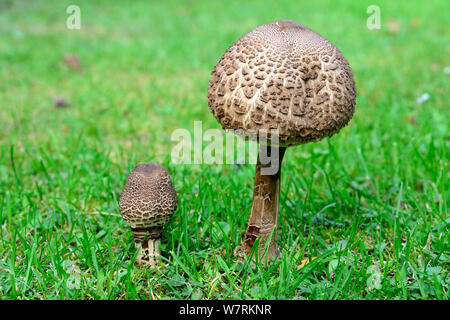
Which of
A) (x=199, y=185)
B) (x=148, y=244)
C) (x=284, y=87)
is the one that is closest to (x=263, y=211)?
(x=199, y=185)

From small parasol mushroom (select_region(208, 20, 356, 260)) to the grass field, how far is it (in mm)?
798

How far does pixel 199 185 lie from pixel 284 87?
124 cm

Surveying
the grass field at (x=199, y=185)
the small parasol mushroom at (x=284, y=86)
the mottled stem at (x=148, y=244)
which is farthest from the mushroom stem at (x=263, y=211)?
the mottled stem at (x=148, y=244)

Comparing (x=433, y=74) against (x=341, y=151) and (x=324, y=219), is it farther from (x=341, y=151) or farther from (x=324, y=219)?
(x=324, y=219)

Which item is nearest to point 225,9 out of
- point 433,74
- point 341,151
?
point 433,74

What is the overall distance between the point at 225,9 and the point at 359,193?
9.67m

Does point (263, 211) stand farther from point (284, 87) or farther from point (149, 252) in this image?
point (284, 87)

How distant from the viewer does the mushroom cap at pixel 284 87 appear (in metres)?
2.12

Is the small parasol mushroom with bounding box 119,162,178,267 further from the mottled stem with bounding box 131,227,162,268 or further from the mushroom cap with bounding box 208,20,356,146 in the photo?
the mushroom cap with bounding box 208,20,356,146

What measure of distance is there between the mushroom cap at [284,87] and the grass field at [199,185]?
0.79m

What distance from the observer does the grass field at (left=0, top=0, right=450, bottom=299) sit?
243cm

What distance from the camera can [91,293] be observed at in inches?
91.7

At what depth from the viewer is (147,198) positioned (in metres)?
2.52
